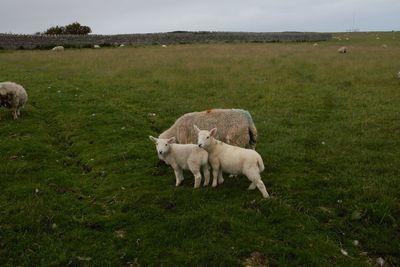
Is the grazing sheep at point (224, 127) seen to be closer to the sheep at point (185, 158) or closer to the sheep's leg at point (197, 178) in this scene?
the sheep at point (185, 158)

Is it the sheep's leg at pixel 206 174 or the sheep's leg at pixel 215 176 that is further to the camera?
the sheep's leg at pixel 206 174

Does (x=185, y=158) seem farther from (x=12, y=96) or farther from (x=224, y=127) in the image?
(x=12, y=96)

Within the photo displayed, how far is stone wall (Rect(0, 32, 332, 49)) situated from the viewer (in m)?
45.5

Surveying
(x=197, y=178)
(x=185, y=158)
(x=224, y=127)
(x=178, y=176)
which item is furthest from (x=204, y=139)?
(x=224, y=127)

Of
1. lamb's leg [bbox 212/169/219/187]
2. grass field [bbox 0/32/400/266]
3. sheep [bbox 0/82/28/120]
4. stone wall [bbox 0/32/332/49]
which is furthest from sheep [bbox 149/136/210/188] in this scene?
stone wall [bbox 0/32/332/49]

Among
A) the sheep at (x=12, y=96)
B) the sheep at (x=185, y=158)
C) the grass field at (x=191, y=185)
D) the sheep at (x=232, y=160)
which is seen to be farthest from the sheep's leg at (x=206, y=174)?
the sheep at (x=12, y=96)

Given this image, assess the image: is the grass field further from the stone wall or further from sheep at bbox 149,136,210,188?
the stone wall

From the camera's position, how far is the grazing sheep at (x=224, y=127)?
11305mm

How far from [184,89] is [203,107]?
394cm

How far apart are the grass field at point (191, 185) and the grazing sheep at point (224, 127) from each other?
3.05ft

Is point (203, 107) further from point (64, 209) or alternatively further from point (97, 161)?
point (64, 209)

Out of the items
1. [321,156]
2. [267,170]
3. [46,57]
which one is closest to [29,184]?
[267,170]

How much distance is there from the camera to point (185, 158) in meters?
10.2

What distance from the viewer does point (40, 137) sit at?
14312 millimetres
